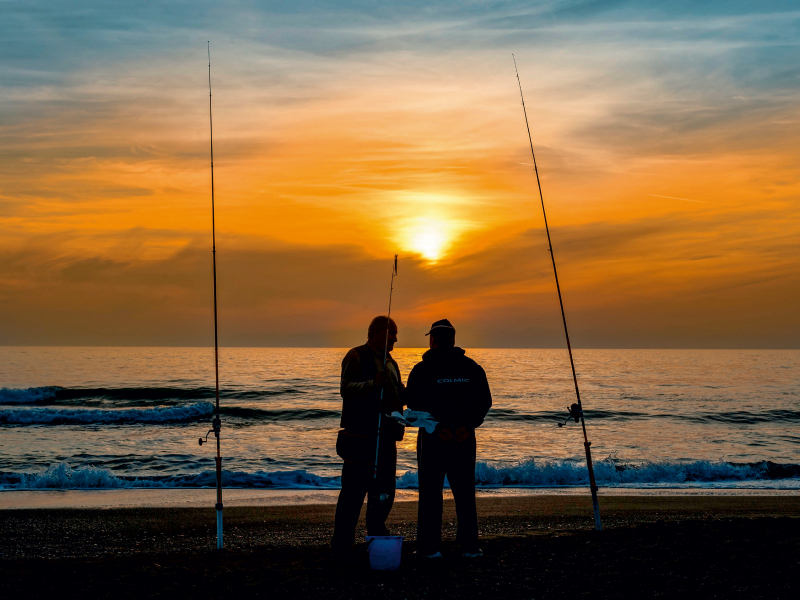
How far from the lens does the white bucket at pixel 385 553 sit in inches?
168

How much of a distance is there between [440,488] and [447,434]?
47cm

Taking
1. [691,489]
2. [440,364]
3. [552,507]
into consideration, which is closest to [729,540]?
[440,364]

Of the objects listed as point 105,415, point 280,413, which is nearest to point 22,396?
point 105,415

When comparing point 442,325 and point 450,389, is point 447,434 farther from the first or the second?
point 442,325

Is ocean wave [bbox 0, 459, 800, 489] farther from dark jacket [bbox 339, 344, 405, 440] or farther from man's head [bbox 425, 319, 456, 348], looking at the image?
man's head [bbox 425, 319, 456, 348]

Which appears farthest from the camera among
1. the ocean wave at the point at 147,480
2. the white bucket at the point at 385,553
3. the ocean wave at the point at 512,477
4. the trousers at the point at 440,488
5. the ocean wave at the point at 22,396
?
the ocean wave at the point at 22,396

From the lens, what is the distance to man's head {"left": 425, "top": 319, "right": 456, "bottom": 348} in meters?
4.71

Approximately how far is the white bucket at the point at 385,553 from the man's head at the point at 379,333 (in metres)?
1.43

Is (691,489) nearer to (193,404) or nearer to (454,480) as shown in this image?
(454,480)

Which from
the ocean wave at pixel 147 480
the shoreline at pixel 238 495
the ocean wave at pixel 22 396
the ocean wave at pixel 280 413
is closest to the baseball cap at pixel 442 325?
the shoreline at pixel 238 495

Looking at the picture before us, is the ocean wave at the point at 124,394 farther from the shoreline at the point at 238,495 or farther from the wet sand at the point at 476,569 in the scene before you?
the wet sand at the point at 476,569

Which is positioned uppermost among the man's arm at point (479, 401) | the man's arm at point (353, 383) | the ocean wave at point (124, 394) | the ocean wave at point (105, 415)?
the ocean wave at point (124, 394)

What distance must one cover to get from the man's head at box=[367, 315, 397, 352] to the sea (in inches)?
309

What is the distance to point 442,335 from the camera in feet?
15.5
